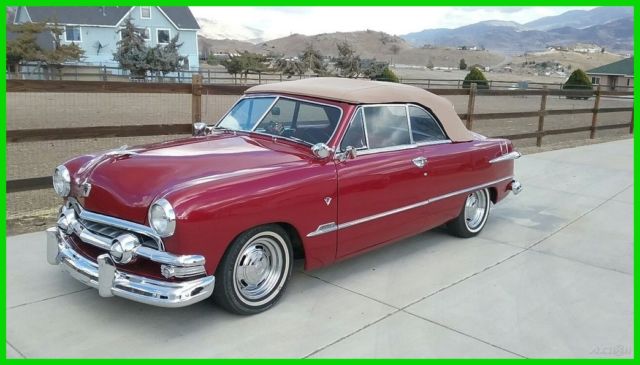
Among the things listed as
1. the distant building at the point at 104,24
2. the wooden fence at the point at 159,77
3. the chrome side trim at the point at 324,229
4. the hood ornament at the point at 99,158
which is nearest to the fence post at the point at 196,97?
the hood ornament at the point at 99,158

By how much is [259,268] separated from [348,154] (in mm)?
1147

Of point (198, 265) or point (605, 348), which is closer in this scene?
point (198, 265)

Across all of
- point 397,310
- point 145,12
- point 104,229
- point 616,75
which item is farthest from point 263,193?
point 616,75

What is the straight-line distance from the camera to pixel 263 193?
11.8ft

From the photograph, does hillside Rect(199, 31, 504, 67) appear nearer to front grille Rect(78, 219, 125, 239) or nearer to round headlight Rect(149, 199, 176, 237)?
front grille Rect(78, 219, 125, 239)

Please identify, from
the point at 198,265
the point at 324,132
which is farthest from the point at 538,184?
the point at 198,265

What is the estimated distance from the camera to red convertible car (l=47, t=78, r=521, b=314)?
3.32 meters

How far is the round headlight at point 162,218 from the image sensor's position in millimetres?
3193

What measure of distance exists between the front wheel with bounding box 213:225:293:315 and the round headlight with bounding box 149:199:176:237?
46 centimetres

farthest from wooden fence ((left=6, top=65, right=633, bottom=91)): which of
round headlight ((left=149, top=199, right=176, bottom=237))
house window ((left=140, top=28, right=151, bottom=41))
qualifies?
round headlight ((left=149, top=199, right=176, bottom=237))

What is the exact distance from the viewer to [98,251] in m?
3.73

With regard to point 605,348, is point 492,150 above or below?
above

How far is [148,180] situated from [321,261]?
143 centimetres

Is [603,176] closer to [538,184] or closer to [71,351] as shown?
[538,184]
